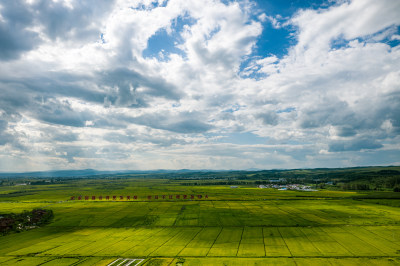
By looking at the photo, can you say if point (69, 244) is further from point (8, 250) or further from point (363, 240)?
point (363, 240)

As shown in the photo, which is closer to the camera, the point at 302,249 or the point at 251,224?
the point at 302,249

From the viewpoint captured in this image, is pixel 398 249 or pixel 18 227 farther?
pixel 18 227

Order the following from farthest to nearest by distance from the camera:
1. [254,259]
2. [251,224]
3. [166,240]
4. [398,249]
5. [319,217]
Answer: [319,217]
[251,224]
[166,240]
[398,249]
[254,259]

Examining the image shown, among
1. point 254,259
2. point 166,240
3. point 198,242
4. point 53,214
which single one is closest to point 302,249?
point 254,259

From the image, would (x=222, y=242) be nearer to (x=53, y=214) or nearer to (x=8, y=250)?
(x=8, y=250)

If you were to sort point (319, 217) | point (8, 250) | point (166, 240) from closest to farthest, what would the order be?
point (8, 250), point (166, 240), point (319, 217)

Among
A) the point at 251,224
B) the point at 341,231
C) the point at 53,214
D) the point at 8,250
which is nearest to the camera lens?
the point at 8,250

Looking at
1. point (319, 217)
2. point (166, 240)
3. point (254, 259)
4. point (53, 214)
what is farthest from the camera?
point (53, 214)

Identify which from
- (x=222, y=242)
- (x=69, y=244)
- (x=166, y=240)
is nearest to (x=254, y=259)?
(x=222, y=242)
